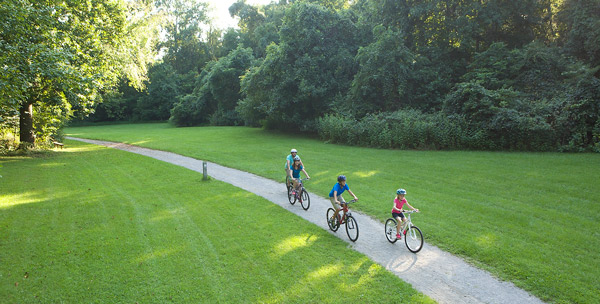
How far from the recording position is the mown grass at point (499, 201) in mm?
6715

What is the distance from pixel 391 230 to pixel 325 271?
7.18 ft

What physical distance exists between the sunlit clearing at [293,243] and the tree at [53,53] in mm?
9892

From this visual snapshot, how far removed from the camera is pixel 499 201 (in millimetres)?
11039

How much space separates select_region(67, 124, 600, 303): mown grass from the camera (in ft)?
22.0

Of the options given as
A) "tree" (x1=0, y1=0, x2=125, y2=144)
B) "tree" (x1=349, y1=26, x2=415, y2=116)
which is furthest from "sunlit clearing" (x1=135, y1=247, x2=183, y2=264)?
"tree" (x1=349, y1=26, x2=415, y2=116)

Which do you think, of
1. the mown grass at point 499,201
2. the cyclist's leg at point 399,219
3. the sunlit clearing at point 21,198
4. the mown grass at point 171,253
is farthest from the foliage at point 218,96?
the cyclist's leg at point 399,219

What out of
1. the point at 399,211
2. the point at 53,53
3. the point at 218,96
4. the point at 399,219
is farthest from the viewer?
the point at 218,96

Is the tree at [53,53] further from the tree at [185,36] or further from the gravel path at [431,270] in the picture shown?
the tree at [185,36]

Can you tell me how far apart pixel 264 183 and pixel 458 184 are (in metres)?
7.88

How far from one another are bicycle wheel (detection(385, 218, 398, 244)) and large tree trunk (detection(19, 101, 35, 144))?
78.9 feet

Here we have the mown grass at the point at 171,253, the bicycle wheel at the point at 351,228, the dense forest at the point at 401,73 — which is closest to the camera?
the mown grass at the point at 171,253

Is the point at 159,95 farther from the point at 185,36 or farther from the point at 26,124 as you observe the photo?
the point at 26,124

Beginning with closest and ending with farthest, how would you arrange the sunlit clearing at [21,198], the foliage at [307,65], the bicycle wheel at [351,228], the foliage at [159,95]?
the bicycle wheel at [351,228], the sunlit clearing at [21,198], the foliage at [307,65], the foliage at [159,95]

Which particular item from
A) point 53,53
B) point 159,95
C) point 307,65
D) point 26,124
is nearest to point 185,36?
point 159,95
